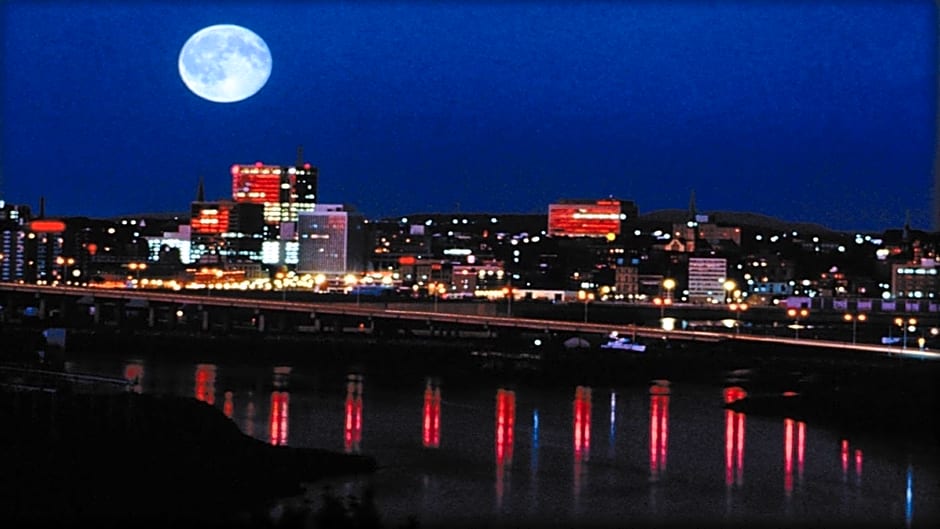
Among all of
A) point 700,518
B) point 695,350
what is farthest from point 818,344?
point 700,518

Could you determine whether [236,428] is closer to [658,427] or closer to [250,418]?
[250,418]

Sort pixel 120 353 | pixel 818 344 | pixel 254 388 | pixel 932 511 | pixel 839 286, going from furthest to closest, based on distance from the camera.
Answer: pixel 839 286
pixel 120 353
pixel 818 344
pixel 254 388
pixel 932 511

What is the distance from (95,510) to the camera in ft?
27.6

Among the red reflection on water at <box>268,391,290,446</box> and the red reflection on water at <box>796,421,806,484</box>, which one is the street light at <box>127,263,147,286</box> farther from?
the red reflection on water at <box>796,421,806,484</box>

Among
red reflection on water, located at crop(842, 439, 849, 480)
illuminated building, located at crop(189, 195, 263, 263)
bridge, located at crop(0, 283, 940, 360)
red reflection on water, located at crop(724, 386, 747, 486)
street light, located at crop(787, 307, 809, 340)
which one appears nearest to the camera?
red reflection on water, located at crop(724, 386, 747, 486)

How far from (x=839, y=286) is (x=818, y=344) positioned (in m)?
29.6

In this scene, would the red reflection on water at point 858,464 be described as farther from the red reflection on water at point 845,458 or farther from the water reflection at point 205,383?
the water reflection at point 205,383

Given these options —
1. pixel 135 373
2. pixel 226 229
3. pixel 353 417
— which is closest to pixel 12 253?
pixel 226 229

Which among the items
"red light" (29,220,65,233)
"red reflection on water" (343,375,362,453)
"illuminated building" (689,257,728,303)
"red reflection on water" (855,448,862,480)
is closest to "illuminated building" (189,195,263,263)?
"red light" (29,220,65,233)

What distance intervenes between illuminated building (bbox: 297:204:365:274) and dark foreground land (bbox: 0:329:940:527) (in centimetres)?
→ 3505

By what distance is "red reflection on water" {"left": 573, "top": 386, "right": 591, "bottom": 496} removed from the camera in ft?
38.2

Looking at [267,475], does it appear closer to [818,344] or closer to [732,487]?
[732,487]

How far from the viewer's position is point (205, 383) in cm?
1791

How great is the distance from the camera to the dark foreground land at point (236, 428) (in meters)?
8.92
